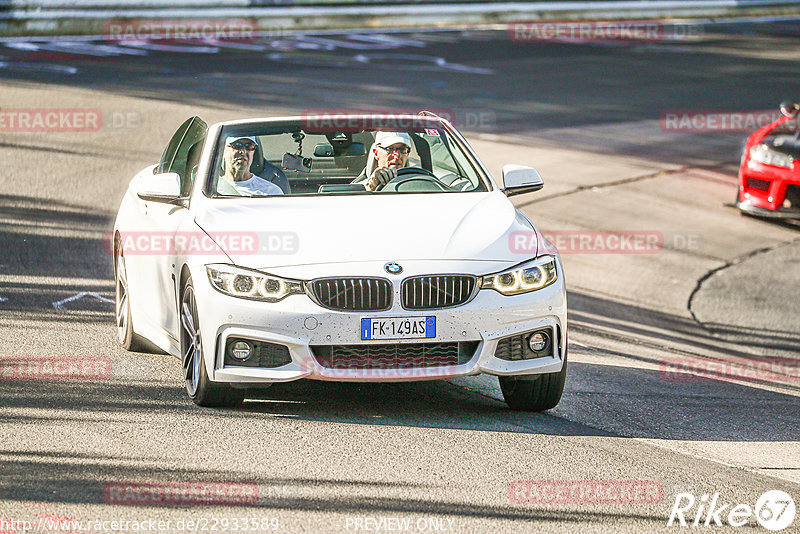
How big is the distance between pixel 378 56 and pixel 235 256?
20146 millimetres

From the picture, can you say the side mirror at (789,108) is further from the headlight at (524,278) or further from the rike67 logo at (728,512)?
the rike67 logo at (728,512)

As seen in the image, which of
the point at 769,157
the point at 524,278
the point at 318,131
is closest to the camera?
the point at 524,278

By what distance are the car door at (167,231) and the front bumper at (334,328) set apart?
810 mm

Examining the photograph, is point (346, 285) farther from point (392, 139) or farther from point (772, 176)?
point (772, 176)

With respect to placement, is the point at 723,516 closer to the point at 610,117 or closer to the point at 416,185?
the point at 416,185

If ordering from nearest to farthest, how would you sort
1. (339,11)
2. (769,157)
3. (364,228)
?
(364,228), (769,157), (339,11)

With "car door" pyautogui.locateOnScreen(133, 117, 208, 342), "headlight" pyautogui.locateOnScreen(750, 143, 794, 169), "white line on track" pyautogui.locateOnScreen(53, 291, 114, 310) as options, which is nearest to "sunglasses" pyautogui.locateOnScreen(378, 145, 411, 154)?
"car door" pyautogui.locateOnScreen(133, 117, 208, 342)

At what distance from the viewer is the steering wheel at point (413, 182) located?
27.1 ft

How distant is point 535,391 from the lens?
7.50 meters

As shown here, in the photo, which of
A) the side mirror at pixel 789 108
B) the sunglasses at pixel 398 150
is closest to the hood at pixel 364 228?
the sunglasses at pixel 398 150

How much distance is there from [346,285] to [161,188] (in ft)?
5.23

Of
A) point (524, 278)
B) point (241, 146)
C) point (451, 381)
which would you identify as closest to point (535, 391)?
point (524, 278)

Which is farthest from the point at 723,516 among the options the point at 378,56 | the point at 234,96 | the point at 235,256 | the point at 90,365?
the point at 378,56

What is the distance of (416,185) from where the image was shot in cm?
830
